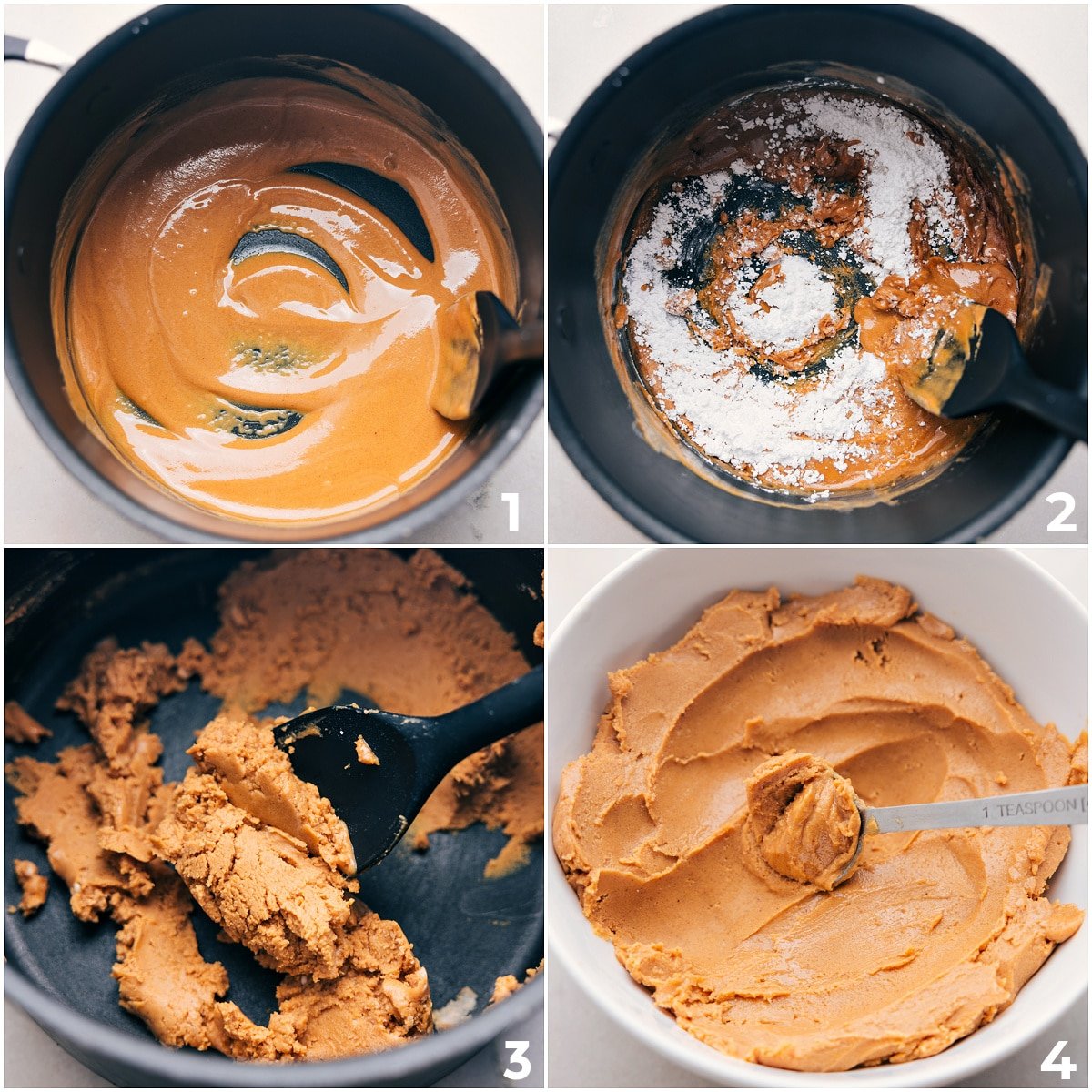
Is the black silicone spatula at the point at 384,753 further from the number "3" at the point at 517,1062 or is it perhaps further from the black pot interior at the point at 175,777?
the number "3" at the point at 517,1062

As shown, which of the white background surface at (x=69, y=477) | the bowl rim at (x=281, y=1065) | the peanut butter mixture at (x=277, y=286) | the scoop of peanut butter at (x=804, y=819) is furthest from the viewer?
the white background surface at (x=69, y=477)

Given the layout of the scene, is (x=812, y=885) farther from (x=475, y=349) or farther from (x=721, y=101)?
(x=721, y=101)

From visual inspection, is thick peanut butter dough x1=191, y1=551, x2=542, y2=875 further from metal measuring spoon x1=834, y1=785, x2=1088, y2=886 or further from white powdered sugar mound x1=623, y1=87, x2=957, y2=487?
metal measuring spoon x1=834, y1=785, x2=1088, y2=886

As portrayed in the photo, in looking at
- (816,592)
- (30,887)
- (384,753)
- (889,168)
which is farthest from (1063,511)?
(30,887)

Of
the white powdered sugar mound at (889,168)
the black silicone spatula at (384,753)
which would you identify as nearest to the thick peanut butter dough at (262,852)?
the black silicone spatula at (384,753)

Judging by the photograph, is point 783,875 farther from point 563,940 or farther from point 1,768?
point 1,768
